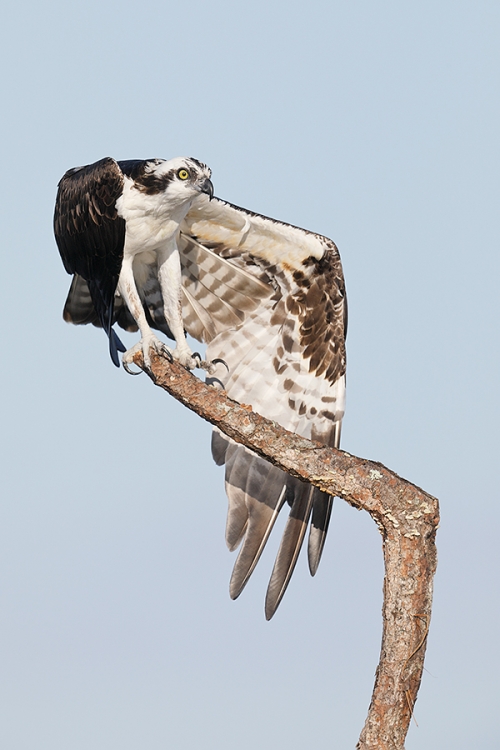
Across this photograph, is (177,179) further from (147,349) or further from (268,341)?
(268,341)

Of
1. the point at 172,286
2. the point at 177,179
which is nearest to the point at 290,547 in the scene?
the point at 172,286

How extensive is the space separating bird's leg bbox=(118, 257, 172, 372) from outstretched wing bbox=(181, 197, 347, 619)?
3.77 ft

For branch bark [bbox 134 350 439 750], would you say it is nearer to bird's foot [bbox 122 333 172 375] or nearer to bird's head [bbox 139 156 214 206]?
bird's foot [bbox 122 333 172 375]

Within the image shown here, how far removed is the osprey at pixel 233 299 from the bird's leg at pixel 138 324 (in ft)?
0.04

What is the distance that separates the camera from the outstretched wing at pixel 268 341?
9.09 meters

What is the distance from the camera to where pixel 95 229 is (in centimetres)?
819

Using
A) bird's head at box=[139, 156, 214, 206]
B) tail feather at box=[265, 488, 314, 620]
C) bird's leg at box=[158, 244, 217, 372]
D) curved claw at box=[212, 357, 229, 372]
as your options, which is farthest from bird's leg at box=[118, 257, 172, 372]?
tail feather at box=[265, 488, 314, 620]

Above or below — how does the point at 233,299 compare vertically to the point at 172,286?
above

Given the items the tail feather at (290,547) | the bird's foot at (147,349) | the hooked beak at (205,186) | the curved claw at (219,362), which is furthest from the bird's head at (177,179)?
the tail feather at (290,547)

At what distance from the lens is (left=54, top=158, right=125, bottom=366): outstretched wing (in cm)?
809

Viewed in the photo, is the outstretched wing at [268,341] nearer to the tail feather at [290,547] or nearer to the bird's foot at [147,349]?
the tail feather at [290,547]

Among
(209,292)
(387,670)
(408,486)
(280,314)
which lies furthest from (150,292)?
→ (387,670)

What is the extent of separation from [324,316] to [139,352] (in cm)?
244

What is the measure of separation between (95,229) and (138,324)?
101cm
